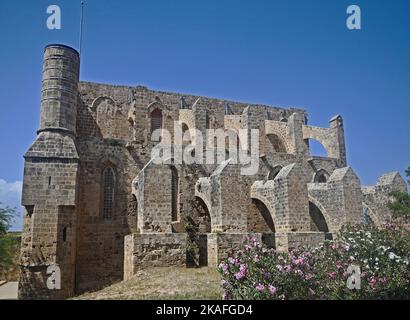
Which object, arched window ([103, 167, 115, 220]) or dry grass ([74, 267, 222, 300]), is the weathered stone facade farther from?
dry grass ([74, 267, 222, 300])

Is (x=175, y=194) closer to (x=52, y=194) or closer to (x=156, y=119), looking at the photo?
(x=52, y=194)

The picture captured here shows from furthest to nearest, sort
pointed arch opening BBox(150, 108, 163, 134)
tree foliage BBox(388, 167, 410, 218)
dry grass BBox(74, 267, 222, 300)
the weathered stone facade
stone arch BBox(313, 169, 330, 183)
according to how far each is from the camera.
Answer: pointed arch opening BBox(150, 108, 163, 134) → stone arch BBox(313, 169, 330, 183) → tree foliage BBox(388, 167, 410, 218) → the weathered stone facade → dry grass BBox(74, 267, 222, 300)

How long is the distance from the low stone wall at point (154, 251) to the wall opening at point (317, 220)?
6995 millimetres

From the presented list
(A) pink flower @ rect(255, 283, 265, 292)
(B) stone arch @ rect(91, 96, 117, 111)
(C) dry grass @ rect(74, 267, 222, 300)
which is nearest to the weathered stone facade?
(C) dry grass @ rect(74, 267, 222, 300)

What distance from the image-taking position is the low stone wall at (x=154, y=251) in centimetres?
1256

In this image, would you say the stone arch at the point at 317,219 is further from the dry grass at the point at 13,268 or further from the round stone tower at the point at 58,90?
the dry grass at the point at 13,268

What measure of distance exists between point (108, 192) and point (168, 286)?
6933mm

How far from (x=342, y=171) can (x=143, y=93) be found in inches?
453

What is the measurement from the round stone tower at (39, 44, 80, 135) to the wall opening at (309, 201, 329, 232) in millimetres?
11299

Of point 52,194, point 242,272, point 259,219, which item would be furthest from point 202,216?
point 242,272

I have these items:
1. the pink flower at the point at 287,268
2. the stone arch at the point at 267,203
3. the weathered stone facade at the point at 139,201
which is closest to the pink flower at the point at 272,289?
the pink flower at the point at 287,268

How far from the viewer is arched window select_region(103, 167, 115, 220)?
16062 millimetres
